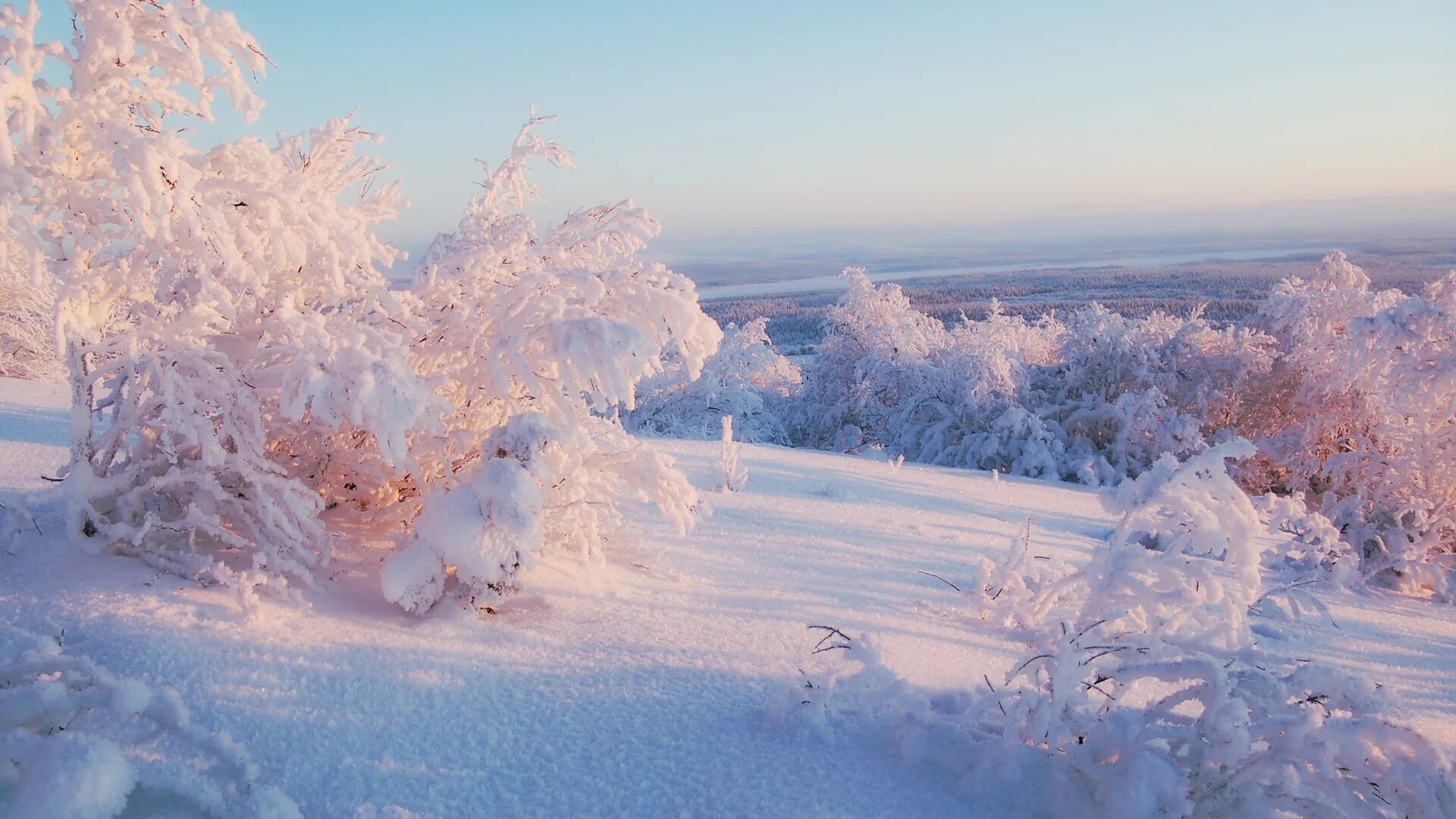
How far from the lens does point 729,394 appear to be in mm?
18797

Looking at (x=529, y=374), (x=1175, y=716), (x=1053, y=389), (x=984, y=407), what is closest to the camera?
(x=1175, y=716)

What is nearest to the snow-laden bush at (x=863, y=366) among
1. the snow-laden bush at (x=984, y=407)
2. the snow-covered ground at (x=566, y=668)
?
the snow-laden bush at (x=984, y=407)

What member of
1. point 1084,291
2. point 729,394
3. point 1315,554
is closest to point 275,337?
point 1315,554

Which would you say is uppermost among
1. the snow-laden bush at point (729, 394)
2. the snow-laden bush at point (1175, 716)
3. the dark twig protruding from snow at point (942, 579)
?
the snow-laden bush at point (1175, 716)

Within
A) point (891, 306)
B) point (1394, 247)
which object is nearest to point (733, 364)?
point (891, 306)

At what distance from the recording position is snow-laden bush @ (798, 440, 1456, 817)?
1.99m

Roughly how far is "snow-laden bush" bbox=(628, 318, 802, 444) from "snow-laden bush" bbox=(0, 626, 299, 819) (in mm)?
14793

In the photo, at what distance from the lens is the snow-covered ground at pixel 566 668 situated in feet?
7.30

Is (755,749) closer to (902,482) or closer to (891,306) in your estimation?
(902,482)

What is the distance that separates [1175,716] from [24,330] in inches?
483

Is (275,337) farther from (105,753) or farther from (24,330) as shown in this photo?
(24,330)

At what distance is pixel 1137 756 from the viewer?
6.91 ft

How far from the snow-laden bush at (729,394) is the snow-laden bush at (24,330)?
398 inches

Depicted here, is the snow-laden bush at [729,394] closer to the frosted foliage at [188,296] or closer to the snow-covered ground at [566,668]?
the snow-covered ground at [566,668]
